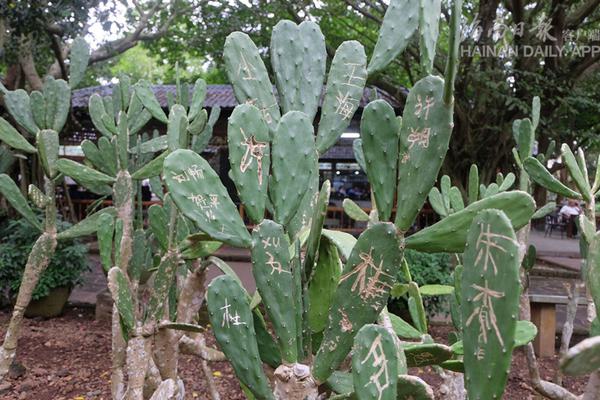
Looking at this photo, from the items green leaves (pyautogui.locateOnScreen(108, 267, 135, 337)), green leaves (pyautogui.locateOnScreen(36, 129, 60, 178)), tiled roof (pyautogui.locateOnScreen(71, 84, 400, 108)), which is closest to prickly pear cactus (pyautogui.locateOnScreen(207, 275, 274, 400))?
green leaves (pyautogui.locateOnScreen(108, 267, 135, 337))

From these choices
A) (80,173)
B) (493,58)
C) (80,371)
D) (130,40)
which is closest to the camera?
(80,173)

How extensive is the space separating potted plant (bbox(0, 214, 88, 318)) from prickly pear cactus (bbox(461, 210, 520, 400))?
4728mm

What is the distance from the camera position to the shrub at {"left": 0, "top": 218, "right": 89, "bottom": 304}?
4.81 meters

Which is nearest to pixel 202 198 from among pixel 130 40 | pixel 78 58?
pixel 78 58

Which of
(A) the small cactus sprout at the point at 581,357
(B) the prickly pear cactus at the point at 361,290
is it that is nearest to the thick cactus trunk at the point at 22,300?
(B) the prickly pear cactus at the point at 361,290

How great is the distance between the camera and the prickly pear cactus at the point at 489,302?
821 mm

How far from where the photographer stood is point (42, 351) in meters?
4.05

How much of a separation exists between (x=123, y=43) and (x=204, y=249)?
6.35 metres

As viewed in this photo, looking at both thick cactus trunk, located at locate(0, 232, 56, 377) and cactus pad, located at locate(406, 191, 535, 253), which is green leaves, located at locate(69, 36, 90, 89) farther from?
cactus pad, located at locate(406, 191, 535, 253)

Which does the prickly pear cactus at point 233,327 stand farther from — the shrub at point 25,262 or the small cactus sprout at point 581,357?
the shrub at point 25,262

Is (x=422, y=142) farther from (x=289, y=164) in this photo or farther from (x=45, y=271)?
(x=45, y=271)

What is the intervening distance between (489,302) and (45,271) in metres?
4.86

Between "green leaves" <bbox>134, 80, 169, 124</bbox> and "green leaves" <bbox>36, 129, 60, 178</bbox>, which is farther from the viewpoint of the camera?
"green leaves" <bbox>134, 80, 169, 124</bbox>

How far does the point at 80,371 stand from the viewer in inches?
145
